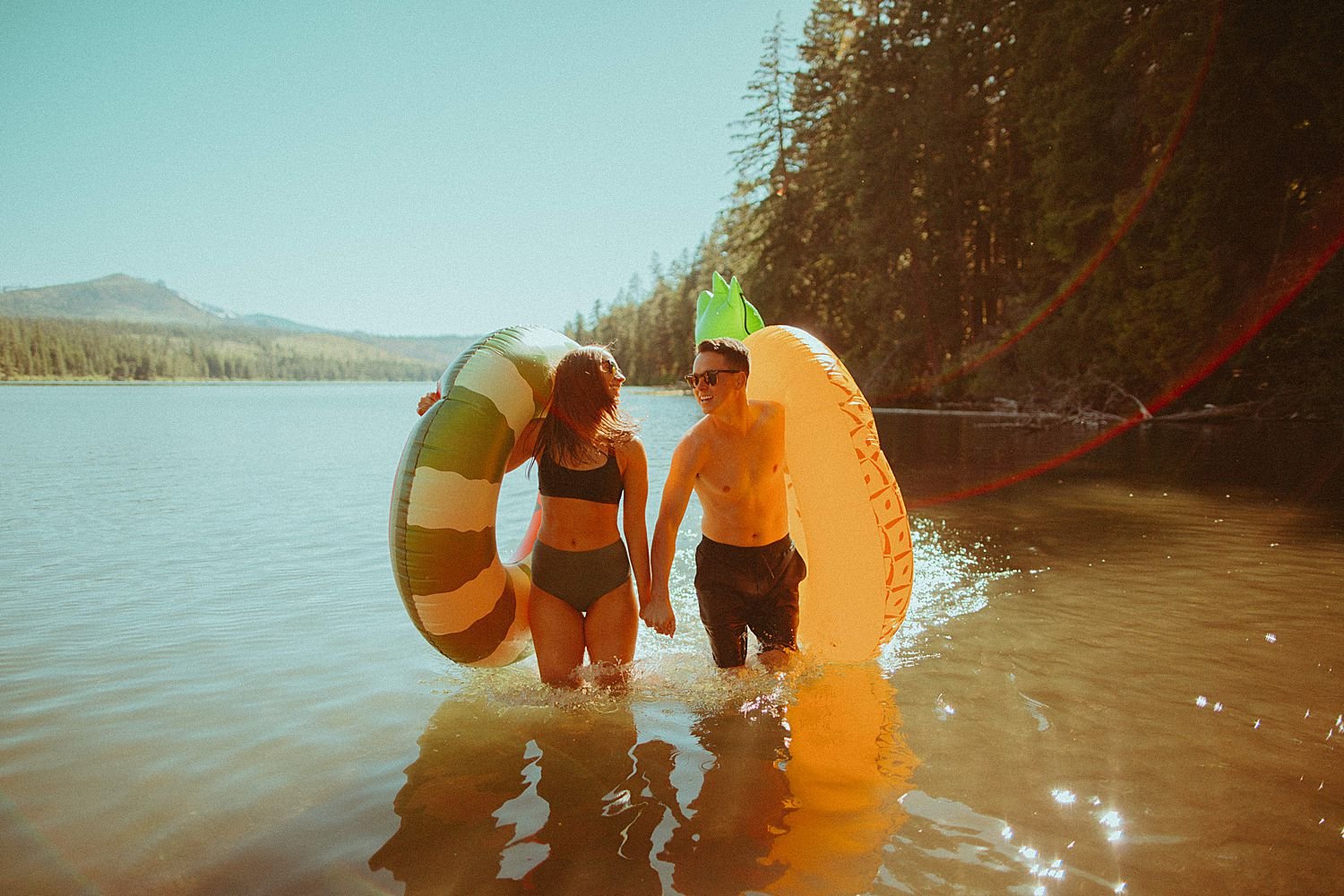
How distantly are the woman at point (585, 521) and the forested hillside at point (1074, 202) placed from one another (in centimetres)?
953

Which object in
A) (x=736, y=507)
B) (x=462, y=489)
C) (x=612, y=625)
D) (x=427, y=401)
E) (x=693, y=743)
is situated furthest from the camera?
(x=736, y=507)

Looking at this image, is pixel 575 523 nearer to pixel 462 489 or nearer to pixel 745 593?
pixel 462 489

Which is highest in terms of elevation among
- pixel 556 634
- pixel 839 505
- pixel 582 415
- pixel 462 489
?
pixel 582 415

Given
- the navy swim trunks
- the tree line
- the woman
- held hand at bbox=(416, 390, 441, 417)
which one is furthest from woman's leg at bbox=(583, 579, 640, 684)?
the tree line

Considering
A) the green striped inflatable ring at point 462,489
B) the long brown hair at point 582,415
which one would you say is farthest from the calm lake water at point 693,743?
the long brown hair at point 582,415

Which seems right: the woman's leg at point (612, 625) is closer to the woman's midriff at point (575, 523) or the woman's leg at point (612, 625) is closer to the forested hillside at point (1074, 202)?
the woman's midriff at point (575, 523)

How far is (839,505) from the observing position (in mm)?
3744

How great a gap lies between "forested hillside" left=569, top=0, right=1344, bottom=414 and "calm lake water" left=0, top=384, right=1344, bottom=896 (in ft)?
28.3

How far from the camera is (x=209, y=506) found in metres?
9.84

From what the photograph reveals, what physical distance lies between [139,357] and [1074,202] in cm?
12823

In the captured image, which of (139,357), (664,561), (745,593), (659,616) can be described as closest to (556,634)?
(659,616)

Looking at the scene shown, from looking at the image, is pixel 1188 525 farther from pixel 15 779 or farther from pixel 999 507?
pixel 15 779

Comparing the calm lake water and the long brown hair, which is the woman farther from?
the calm lake water

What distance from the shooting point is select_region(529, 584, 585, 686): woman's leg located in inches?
135
